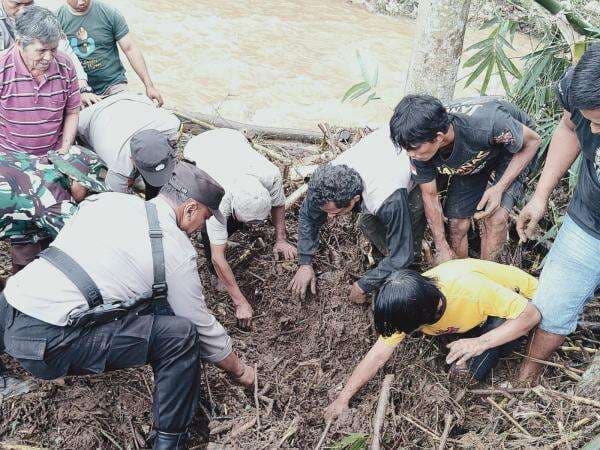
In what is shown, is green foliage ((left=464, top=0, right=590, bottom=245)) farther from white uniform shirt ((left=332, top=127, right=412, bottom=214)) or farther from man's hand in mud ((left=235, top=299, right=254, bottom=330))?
man's hand in mud ((left=235, top=299, right=254, bottom=330))

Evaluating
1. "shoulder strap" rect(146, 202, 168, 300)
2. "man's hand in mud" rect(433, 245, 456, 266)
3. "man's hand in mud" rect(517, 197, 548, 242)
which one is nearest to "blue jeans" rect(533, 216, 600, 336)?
"man's hand in mud" rect(517, 197, 548, 242)

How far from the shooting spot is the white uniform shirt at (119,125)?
4.02 meters

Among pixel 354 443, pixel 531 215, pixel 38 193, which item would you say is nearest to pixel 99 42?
pixel 38 193

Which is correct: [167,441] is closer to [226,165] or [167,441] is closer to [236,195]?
[236,195]

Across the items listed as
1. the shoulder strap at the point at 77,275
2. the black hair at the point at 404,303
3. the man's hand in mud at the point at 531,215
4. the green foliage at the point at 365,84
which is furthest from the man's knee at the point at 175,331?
the green foliage at the point at 365,84

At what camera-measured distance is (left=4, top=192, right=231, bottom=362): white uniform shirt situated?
2.74m

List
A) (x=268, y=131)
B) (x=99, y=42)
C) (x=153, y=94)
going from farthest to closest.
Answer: (x=268, y=131) → (x=153, y=94) → (x=99, y=42)

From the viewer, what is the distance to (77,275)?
2732mm

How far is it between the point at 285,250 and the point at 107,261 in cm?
179

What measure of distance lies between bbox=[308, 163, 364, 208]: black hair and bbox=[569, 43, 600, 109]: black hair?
1.29 m

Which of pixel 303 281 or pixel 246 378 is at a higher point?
pixel 303 281

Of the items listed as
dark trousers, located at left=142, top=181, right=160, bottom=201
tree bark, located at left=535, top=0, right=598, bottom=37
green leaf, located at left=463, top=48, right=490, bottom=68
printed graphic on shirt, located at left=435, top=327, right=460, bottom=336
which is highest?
tree bark, located at left=535, top=0, right=598, bottom=37

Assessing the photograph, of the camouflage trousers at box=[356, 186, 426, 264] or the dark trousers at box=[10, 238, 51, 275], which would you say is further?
the camouflage trousers at box=[356, 186, 426, 264]

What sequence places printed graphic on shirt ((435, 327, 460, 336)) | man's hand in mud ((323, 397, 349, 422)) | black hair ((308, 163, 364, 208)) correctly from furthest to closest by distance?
black hair ((308, 163, 364, 208))
printed graphic on shirt ((435, 327, 460, 336))
man's hand in mud ((323, 397, 349, 422))
